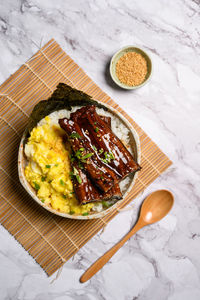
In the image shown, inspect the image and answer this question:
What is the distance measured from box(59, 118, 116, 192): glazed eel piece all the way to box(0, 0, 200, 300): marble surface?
0.93 meters

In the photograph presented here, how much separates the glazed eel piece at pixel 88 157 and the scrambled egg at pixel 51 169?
228 mm

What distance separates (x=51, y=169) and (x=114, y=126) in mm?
968

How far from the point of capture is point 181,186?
4.05m

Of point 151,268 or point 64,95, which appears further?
point 151,268

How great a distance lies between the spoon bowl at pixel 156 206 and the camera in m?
3.92

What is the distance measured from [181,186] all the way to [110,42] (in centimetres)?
225

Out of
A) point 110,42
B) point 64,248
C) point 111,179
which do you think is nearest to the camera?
point 111,179

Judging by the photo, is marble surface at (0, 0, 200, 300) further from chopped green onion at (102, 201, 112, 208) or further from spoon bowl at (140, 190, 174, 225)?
chopped green onion at (102, 201, 112, 208)

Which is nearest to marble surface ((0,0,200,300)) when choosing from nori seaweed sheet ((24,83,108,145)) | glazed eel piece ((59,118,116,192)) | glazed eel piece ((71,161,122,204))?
nori seaweed sheet ((24,83,108,145))

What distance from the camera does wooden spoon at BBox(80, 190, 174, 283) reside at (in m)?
3.87

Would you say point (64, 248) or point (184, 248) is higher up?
point (64, 248)

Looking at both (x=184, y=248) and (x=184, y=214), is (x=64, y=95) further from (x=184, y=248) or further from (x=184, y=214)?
(x=184, y=248)

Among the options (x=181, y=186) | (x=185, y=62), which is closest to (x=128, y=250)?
(x=181, y=186)

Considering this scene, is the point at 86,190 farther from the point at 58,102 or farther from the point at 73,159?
the point at 58,102
